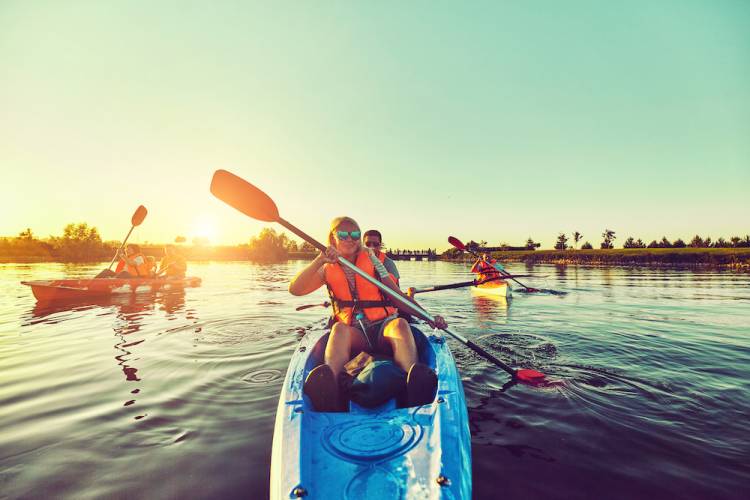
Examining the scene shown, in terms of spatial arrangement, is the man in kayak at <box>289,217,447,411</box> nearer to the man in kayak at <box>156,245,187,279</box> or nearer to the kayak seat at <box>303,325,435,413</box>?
→ the kayak seat at <box>303,325,435,413</box>

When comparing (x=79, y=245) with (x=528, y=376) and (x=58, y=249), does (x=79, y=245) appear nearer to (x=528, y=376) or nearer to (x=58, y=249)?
(x=58, y=249)

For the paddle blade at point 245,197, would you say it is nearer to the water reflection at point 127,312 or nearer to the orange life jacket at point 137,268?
the water reflection at point 127,312

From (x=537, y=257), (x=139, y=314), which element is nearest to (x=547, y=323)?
(x=139, y=314)

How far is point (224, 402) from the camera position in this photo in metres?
3.96

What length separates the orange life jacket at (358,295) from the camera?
3912 millimetres

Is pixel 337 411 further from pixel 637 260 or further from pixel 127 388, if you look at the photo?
pixel 637 260

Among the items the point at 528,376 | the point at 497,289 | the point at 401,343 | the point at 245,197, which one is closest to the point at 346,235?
the point at 401,343

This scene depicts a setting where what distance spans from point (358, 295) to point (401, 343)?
87 cm

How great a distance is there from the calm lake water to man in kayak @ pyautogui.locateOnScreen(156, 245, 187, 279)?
709 cm

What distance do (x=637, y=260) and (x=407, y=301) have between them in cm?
5111

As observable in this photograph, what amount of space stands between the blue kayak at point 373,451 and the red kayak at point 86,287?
12.2 m

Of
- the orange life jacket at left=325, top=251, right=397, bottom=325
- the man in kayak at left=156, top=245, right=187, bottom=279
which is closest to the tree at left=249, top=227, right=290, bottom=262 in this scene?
the man in kayak at left=156, top=245, right=187, bottom=279

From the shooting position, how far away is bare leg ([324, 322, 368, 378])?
3.17 meters

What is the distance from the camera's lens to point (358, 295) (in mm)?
3951
